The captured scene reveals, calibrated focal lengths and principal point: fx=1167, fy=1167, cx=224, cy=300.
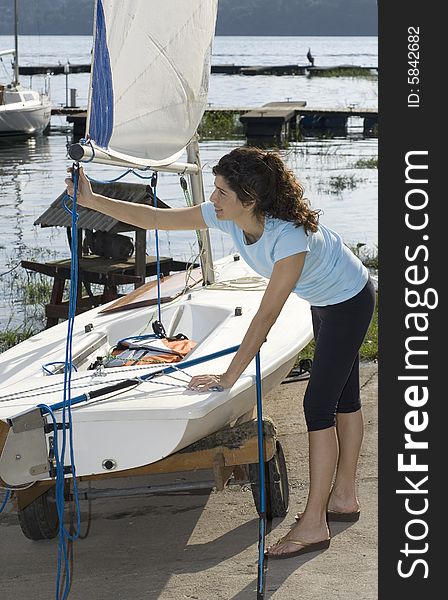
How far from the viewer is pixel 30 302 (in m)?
11.6

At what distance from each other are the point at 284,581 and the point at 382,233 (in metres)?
1.82

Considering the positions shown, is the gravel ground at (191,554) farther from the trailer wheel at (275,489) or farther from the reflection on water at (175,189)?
the reflection on water at (175,189)

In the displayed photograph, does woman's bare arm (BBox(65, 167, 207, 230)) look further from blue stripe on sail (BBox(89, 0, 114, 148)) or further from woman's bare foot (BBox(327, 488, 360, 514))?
woman's bare foot (BBox(327, 488, 360, 514))

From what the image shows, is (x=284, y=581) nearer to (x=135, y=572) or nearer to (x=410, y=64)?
(x=135, y=572)

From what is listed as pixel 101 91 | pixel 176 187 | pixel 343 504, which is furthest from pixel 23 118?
pixel 343 504

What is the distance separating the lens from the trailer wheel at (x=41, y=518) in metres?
5.17

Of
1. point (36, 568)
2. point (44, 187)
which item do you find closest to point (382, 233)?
point (36, 568)

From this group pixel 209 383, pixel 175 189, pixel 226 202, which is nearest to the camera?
pixel 226 202

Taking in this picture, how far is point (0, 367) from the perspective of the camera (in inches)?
223

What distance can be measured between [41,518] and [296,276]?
165 cm

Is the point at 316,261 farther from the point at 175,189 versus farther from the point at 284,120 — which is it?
the point at 284,120

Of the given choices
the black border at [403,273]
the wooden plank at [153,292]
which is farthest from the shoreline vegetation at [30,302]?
the black border at [403,273]

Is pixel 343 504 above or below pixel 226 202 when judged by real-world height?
below

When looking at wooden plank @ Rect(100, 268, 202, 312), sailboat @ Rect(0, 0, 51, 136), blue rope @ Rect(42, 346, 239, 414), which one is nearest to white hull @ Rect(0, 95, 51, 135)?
sailboat @ Rect(0, 0, 51, 136)
